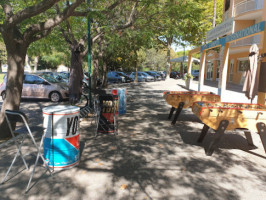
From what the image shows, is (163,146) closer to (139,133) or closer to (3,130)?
(139,133)

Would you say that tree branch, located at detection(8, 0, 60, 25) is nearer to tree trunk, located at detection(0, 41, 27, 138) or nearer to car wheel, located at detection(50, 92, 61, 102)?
tree trunk, located at detection(0, 41, 27, 138)

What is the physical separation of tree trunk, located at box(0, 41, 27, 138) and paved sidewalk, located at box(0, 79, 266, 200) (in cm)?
76

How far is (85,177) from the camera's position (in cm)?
393

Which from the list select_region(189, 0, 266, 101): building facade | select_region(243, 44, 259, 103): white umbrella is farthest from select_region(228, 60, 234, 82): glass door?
select_region(243, 44, 259, 103): white umbrella

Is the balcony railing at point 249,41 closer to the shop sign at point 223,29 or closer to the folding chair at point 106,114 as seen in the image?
the shop sign at point 223,29

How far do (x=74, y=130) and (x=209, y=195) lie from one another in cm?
258

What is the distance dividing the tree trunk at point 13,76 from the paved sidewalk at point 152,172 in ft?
2.50

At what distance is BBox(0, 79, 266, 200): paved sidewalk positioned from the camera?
3.46 metres

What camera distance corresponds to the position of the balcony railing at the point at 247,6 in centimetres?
1895

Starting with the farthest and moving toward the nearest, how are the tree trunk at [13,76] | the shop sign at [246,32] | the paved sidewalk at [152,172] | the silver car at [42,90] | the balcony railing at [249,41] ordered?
the balcony railing at [249,41], the silver car at [42,90], the shop sign at [246,32], the tree trunk at [13,76], the paved sidewalk at [152,172]

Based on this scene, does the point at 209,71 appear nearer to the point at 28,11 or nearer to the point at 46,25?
the point at 46,25

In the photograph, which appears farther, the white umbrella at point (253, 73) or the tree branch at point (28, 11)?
the white umbrella at point (253, 73)

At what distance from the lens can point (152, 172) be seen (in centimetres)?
416

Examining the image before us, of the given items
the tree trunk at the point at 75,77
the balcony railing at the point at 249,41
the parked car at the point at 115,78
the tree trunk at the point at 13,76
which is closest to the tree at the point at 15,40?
the tree trunk at the point at 13,76
